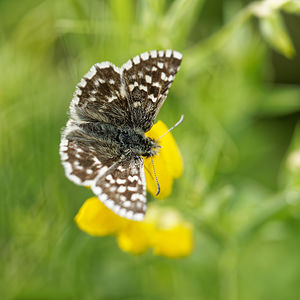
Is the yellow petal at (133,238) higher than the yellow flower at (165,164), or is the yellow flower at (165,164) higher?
the yellow flower at (165,164)

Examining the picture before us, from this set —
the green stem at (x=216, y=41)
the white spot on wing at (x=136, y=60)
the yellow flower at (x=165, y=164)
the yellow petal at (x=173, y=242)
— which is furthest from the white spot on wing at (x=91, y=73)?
the yellow petal at (x=173, y=242)

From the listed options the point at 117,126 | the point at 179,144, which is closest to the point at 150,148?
the point at 117,126

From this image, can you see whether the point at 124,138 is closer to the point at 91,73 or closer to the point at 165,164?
the point at 165,164

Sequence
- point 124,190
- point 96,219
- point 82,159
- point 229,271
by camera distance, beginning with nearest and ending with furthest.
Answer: point 124,190 < point 82,159 < point 96,219 < point 229,271

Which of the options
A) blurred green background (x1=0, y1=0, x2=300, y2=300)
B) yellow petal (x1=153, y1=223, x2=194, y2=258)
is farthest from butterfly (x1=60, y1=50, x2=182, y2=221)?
yellow petal (x1=153, y1=223, x2=194, y2=258)

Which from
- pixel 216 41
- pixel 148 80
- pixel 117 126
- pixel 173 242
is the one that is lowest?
pixel 173 242

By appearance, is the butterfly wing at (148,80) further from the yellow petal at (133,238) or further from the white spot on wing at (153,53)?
the yellow petal at (133,238)

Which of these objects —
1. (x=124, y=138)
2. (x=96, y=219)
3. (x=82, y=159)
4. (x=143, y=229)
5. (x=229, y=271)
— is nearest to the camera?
(x=82, y=159)
